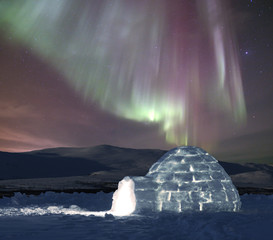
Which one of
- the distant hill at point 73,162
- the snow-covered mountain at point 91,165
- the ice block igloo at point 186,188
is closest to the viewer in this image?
the ice block igloo at point 186,188

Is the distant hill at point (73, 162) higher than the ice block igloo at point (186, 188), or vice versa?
the distant hill at point (73, 162)

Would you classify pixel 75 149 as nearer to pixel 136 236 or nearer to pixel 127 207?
pixel 127 207

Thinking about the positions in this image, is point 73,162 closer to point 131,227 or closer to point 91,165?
point 91,165

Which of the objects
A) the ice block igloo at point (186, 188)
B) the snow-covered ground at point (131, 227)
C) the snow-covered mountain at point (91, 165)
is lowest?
the snow-covered ground at point (131, 227)

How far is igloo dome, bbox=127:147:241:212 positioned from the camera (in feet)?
39.3

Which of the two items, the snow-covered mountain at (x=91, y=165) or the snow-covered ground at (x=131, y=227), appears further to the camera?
the snow-covered mountain at (x=91, y=165)

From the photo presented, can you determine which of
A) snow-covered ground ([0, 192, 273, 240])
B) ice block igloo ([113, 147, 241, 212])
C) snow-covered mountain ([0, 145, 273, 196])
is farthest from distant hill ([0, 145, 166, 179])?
snow-covered ground ([0, 192, 273, 240])

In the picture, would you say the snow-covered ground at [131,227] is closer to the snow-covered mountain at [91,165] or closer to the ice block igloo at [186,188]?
the ice block igloo at [186,188]

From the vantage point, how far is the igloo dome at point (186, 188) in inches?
472

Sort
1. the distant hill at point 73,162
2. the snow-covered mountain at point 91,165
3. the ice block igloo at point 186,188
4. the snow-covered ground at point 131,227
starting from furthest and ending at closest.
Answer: the distant hill at point 73,162
the snow-covered mountain at point 91,165
the ice block igloo at point 186,188
the snow-covered ground at point 131,227

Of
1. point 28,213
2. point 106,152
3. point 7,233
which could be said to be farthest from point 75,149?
point 7,233

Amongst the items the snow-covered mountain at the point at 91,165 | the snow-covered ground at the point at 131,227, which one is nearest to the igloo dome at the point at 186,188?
the snow-covered ground at the point at 131,227

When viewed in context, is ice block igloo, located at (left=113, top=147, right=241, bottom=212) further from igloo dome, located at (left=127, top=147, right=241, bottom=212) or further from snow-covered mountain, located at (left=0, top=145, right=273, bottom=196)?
snow-covered mountain, located at (left=0, top=145, right=273, bottom=196)

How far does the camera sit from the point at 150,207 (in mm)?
12031
